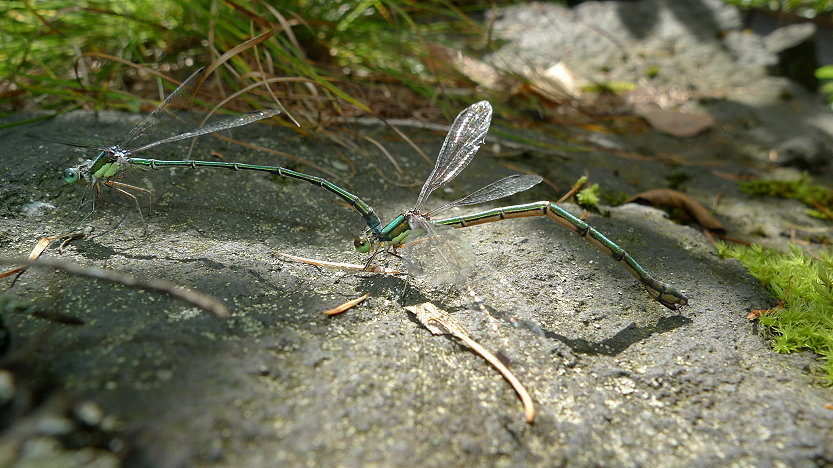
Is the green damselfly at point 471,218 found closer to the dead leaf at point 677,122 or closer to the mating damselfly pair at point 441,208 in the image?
the mating damselfly pair at point 441,208

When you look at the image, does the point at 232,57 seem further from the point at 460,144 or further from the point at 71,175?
the point at 460,144

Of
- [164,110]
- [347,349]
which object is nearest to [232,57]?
[164,110]

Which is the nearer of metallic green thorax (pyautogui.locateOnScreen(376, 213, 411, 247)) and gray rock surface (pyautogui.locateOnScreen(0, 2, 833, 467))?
gray rock surface (pyautogui.locateOnScreen(0, 2, 833, 467))

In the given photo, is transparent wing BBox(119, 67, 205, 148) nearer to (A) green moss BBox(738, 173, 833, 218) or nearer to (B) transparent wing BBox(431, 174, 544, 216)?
(B) transparent wing BBox(431, 174, 544, 216)

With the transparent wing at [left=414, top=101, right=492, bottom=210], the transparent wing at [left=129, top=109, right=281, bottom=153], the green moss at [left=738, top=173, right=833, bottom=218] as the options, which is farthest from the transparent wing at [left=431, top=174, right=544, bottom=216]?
the green moss at [left=738, top=173, right=833, bottom=218]

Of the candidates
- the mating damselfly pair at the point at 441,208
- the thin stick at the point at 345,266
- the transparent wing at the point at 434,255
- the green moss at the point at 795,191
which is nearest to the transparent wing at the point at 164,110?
the mating damselfly pair at the point at 441,208

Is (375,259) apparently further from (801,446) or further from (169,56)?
(169,56)

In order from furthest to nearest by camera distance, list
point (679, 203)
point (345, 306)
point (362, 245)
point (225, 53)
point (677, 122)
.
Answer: point (677, 122) → point (679, 203) → point (225, 53) → point (362, 245) → point (345, 306)
